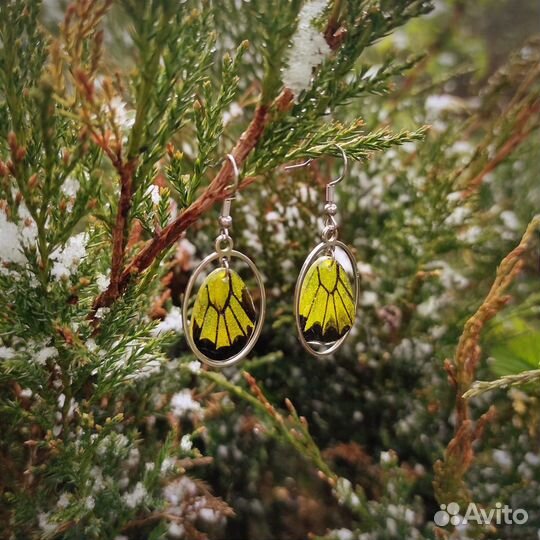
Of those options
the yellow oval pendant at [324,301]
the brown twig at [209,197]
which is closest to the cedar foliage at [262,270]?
the brown twig at [209,197]

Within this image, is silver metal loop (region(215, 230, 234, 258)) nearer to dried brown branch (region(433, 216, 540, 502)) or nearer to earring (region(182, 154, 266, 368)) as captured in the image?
earring (region(182, 154, 266, 368))

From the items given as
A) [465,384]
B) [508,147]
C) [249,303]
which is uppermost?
[508,147]

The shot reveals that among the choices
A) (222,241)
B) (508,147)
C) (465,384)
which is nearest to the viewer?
(222,241)

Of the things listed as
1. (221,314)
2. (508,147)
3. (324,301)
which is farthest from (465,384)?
(508,147)

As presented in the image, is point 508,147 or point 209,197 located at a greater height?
point 508,147

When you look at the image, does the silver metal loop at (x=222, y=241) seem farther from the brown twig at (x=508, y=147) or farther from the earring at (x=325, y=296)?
the brown twig at (x=508, y=147)

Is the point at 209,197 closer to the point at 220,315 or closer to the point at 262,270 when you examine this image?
the point at 220,315

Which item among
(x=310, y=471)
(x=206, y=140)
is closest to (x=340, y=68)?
(x=206, y=140)

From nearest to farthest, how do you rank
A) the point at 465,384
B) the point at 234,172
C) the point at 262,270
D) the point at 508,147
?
the point at 234,172
the point at 465,384
the point at 508,147
the point at 262,270
